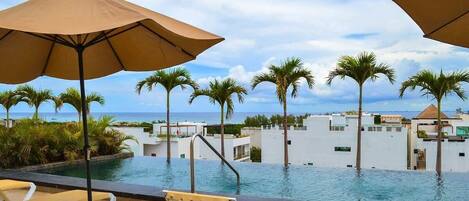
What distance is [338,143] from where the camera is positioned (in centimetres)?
3319

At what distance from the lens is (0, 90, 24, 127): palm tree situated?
26109 mm

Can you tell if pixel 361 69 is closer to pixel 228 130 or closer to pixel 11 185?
pixel 11 185

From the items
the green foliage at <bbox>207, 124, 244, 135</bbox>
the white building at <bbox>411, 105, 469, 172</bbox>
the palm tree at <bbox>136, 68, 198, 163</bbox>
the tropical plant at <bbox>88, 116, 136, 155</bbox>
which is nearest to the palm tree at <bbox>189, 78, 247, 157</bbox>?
the palm tree at <bbox>136, 68, 198, 163</bbox>

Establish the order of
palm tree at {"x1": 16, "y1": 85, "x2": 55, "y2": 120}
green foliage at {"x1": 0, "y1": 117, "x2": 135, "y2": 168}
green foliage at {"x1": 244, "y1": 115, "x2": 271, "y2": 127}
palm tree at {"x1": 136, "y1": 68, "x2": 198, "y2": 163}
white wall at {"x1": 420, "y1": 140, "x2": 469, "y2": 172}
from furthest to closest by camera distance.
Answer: green foliage at {"x1": 244, "y1": 115, "x2": 271, "y2": 127} < white wall at {"x1": 420, "y1": 140, "x2": 469, "y2": 172} < palm tree at {"x1": 16, "y1": 85, "x2": 55, "y2": 120} < palm tree at {"x1": 136, "y1": 68, "x2": 198, "y2": 163} < green foliage at {"x1": 0, "y1": 117, "x2": 135, "y2": 168}

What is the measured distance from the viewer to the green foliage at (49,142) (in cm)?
1023

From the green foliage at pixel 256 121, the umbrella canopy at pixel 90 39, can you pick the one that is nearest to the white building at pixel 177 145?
the green foliage at pixel 256 121

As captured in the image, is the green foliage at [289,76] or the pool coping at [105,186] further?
the green foliage at [289,76]

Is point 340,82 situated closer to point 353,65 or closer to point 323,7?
point 353,65

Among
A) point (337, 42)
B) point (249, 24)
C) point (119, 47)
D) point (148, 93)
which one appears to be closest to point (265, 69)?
point (249, 24)

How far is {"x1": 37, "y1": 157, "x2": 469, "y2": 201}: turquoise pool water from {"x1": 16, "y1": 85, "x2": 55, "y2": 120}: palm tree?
13.7 metres

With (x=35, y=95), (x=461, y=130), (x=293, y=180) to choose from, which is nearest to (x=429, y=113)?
(x=461, y=130)

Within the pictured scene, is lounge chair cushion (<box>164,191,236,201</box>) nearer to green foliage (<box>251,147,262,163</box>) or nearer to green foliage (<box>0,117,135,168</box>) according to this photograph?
green foliage (<box>0,117,135,168</box>)

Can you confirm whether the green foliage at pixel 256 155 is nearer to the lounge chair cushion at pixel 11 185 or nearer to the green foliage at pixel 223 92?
the green foliage at pixel 223 92

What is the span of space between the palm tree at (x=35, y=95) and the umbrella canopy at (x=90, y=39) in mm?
22973
